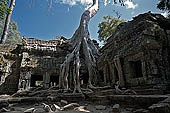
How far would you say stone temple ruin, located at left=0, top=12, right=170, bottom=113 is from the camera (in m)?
3.98

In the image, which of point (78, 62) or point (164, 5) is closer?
point (78, 62)

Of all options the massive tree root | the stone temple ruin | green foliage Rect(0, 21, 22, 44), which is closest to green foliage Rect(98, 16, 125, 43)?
the massive tree root

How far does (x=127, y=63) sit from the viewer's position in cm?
503

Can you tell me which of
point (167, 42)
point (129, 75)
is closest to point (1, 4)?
point (129, 75)

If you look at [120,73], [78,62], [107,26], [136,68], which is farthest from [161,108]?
[107,26]

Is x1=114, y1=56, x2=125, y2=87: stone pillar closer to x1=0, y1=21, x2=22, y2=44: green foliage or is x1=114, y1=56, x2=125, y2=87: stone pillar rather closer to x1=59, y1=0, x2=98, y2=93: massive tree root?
x1=59, y1=0, x2=98, y2=93: massive tree root

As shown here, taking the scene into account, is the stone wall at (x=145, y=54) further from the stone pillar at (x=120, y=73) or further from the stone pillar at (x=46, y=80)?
the stone pillar at (x=46, y=80)

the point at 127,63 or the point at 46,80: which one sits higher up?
the point at 127,63

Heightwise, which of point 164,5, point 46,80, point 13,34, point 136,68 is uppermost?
point 13,34

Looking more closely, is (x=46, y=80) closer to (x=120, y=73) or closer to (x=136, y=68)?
(x=120, y=73)

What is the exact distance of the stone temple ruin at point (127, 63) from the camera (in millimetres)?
3982

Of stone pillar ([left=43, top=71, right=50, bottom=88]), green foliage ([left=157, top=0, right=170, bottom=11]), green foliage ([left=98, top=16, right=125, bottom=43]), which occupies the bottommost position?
stone pillar ([left=43, top=71, right=50, bottom=88])

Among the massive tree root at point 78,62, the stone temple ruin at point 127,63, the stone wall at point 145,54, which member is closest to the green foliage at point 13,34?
the stone temple ruin at point 127,63

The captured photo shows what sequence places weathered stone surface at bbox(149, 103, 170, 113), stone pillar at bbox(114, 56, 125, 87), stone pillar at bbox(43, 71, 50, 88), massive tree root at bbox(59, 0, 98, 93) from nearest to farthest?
weathered stone surface at bbox(149, 103, 170, 113), stone pillar at bbox(114, 56, 125, 87), massive tree root at bbox(59, 0, 98, 93), stone pillar at bbox(43, 71, 50, 88)
